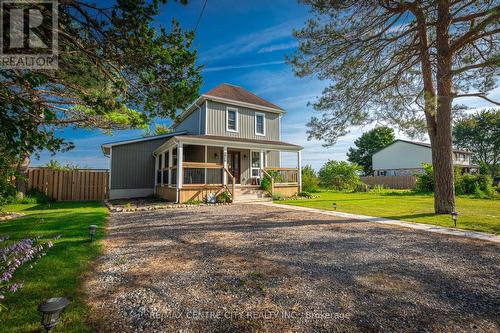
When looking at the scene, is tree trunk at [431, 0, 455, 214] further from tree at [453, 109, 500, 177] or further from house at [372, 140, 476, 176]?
tree at [453, 109, 500, 177]

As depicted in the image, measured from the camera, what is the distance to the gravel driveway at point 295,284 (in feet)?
6.98

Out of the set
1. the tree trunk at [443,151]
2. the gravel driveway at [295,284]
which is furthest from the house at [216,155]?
the gravel driveway at [295,284]

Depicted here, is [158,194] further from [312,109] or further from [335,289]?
[335,289]

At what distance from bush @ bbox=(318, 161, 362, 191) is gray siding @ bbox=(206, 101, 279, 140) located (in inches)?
305

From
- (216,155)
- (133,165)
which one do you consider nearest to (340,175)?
(216,155)

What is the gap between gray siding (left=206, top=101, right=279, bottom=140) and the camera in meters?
15.4

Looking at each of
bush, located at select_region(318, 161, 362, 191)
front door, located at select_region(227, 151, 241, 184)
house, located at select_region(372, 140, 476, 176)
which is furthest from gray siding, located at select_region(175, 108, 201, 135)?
house, located at select_region(372, 140, 476, 176)

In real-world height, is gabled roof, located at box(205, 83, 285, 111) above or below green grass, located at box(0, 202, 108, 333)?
above

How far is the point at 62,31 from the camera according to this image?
11.1 ft

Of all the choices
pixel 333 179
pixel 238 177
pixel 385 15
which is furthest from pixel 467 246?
pixel 333 179

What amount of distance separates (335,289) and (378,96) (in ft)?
25.6

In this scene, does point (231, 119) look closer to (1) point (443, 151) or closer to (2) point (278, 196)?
(2) point (278, 196)

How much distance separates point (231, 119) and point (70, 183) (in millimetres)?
10586

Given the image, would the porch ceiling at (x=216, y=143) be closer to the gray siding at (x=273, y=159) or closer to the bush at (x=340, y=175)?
the gray siding at (x=273, y=159)
